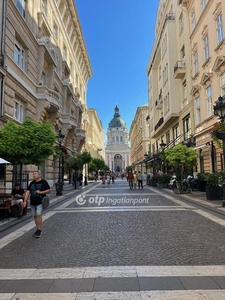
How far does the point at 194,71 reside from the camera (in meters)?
23.7

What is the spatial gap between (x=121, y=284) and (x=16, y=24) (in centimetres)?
1776

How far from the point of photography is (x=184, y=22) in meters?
26.5

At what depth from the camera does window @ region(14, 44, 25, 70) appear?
59.3ft

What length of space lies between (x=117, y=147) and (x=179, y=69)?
12620cm

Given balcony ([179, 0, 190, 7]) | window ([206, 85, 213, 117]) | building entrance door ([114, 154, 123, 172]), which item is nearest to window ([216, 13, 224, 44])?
window ([206, 85, 213, 117])

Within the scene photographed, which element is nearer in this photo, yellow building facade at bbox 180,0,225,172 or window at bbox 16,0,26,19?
yellow building facade at bbox 180,0,225,172

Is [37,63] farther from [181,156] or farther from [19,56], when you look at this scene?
[181,156]

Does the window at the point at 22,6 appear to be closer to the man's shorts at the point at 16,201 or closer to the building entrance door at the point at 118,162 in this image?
the man's shorts at the point at 16,201

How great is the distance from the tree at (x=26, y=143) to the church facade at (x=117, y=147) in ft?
442

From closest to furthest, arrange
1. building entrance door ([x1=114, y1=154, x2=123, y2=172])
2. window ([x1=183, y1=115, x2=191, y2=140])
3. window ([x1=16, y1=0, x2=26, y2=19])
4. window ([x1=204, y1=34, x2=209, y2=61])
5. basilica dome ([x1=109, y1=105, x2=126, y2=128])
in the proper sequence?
window ([x1=16, y1=0, x2=26, y2=19]) → window ([x1=204, y1=34, x2=209, y2=61]) → window ([x1=183, y1=115, x2=191, y2=140]) → building entrance door ([x1=114, y1=154, x2=123, y2=172]) → basilica dome ([x1=109, y1=105, x2=126, y2=128])

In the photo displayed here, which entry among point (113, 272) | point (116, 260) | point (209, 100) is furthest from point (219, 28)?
point (113, 272)

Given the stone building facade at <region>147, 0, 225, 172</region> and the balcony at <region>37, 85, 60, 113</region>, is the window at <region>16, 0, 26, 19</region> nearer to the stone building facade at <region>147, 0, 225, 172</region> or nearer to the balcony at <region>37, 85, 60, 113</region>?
the balcony at <region>37, 85, 60, 113</region>

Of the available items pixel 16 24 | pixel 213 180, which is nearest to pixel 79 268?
pixel 213 180

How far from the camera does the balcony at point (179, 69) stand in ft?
86.8
